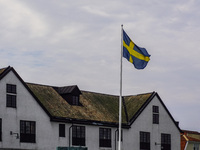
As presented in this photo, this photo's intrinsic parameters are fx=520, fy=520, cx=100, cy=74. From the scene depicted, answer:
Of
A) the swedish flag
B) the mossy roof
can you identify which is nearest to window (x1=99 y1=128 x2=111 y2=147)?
the mossy roof

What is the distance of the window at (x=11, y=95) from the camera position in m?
53.7

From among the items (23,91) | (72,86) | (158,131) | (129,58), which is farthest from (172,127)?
(129,58)

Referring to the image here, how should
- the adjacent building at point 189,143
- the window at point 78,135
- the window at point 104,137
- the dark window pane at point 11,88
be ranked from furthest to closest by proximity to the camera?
the adjacent building at point 189,143
the window at point 104,137
the window at point 78,135
the dark window pane at point 11,88

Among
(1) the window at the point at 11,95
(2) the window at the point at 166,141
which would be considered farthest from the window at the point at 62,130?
(2) the window at the point at 166,141

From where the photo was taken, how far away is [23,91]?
55250 millimetres

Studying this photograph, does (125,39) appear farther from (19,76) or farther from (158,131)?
(158,131)

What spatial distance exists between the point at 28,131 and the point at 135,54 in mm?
20407

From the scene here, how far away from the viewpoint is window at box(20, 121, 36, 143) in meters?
54.2

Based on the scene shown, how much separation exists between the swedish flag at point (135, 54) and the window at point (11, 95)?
1899cm

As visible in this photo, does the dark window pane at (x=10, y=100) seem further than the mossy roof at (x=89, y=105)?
No

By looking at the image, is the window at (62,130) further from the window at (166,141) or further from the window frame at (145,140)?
the window at (166,141)

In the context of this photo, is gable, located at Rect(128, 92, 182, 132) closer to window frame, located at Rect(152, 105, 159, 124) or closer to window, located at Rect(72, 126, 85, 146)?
window frame, located at Rect(152, 105, 159, 124)

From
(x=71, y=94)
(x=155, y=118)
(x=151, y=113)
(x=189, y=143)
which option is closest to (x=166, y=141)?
(x=155, y=118)

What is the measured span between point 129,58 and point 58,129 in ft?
69.5
